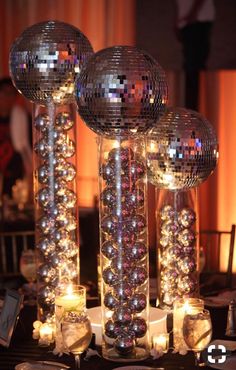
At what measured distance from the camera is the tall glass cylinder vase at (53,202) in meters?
2.20

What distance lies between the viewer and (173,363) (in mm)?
1877

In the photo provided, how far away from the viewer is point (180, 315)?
1997 mm

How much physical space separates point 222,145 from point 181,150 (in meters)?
3.00

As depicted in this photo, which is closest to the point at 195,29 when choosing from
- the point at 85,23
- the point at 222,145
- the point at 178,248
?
the point at 222,145

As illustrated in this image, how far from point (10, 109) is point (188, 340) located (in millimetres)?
4441

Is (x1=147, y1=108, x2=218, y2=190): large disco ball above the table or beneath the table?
above

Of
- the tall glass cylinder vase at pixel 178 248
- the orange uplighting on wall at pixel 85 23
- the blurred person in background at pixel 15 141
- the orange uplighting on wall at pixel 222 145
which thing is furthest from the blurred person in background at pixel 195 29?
the tall glass cylinder vase at pixel 178 248

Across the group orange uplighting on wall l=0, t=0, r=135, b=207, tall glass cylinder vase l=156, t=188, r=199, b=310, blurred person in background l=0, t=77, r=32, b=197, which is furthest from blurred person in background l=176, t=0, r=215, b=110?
tall glass cylinder vase l=156, t=188, r=199, b=310

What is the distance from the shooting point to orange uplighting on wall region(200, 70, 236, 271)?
507cm

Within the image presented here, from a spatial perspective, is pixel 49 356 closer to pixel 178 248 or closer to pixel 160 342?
pixel 160 342

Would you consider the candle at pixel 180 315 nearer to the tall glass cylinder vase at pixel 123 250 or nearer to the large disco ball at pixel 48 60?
the tall glass cylinder vase at pixel 123 250

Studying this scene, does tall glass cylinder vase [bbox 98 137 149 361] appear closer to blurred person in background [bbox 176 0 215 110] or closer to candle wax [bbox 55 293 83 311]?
candle wax [bbox 55 293 83 311]

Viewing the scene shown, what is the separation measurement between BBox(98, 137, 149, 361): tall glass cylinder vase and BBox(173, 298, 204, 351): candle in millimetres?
91

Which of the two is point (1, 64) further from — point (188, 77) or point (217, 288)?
point (217, 288)
